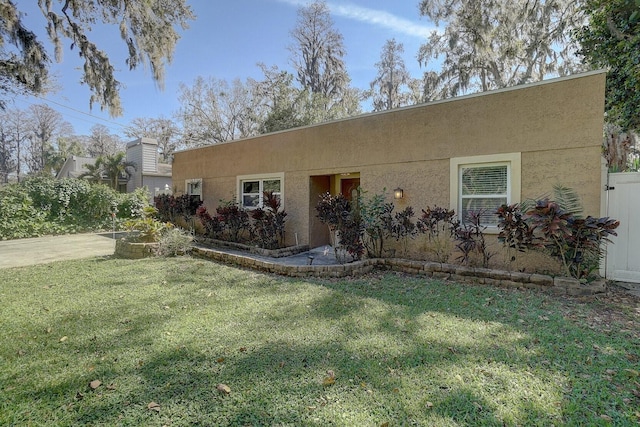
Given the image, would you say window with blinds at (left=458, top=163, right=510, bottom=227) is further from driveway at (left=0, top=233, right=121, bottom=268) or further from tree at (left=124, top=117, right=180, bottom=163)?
tree at (left=124, top=117, right=180, bottom=163)

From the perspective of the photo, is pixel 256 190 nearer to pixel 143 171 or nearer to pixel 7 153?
pixel 143 171

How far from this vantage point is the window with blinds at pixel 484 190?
639cm

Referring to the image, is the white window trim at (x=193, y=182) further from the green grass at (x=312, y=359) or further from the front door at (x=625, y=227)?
the front door at (x=625, y=227)

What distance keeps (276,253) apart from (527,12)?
1531 centimetres

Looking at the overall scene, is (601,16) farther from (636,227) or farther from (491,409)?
(491,409)

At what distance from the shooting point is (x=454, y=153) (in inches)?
→ 267

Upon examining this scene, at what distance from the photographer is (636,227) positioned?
18.6 feet

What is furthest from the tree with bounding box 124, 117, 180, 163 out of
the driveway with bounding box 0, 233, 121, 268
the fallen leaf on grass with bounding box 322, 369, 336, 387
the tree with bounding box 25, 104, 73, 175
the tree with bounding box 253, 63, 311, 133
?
the fallen leaf on grass with bounding box 322, 369, 336, 387

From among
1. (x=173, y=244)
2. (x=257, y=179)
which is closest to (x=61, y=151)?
(x=257, y=179)

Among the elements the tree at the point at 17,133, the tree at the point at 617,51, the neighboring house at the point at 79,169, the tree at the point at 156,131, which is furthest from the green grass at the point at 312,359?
the tree at the point at 17,133

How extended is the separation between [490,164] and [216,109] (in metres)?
22.0

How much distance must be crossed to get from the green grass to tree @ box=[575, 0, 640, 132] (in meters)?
6.21

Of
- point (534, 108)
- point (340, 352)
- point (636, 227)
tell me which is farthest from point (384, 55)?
point (340, 352)

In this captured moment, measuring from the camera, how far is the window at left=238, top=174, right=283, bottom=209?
1020 cm
